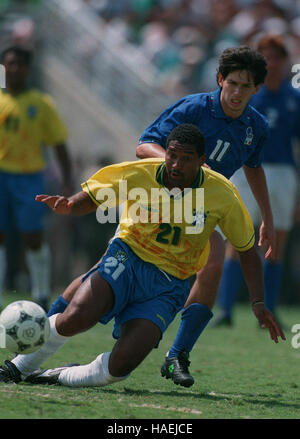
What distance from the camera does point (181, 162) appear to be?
4.66 meters

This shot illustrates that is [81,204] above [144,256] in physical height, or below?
above

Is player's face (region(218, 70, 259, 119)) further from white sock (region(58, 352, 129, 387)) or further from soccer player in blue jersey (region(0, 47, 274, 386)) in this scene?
white sock (region(58, 352, 129, 387))

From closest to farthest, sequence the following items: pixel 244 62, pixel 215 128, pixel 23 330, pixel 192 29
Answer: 1. pixel 23 330
2. pixel 244 62
3. pixel 215 128
4. pixel 192 29

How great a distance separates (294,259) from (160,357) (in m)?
5.62

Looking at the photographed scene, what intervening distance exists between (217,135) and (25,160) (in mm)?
3373

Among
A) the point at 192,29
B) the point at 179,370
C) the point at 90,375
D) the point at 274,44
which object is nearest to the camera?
the point at 90,375

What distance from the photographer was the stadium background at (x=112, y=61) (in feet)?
43.1

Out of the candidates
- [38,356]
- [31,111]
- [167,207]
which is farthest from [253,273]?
[31,111]

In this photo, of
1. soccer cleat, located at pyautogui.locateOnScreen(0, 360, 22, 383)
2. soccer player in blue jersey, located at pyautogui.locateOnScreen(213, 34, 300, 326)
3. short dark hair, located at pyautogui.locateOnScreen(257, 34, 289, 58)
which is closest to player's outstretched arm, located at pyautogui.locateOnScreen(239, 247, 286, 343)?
soccer cleat, located at pyautogui.locateOnScreen(0, 360, 22, 383)

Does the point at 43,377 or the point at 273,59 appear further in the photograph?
the point at 273,59

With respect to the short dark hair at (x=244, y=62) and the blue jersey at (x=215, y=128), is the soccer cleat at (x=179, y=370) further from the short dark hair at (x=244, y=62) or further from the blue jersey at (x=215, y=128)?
the short dark hair at (x=244, y=62)

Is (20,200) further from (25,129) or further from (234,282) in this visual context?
(234,282)

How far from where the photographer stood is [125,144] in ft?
44.6
